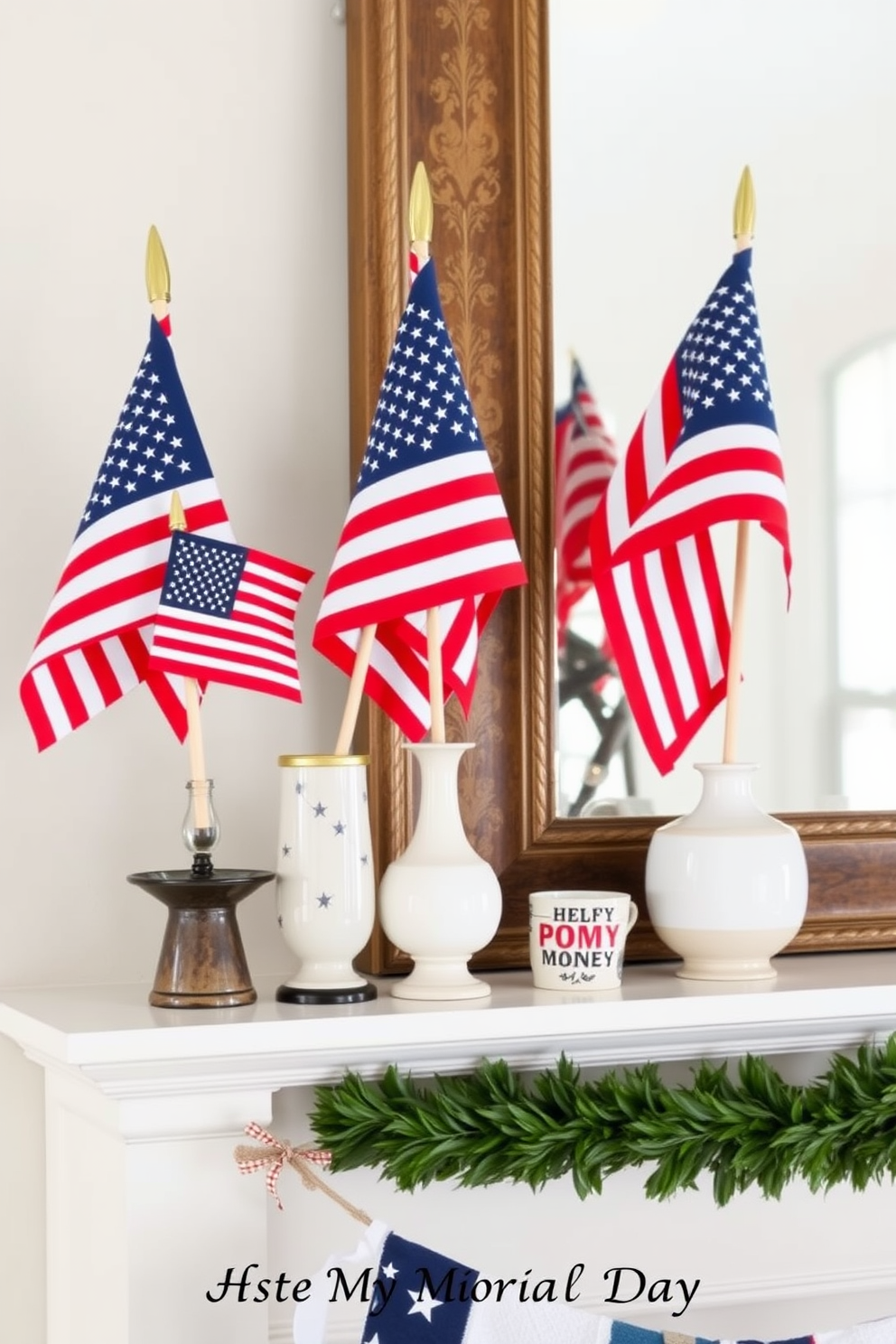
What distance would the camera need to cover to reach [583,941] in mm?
1095

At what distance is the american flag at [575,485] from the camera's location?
1.24 meters

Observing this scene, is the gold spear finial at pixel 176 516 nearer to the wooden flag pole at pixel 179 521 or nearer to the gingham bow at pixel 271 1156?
the wooden flag pole at pixel 179 521

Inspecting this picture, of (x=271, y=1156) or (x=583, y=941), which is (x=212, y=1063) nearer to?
(x=271, y=1156)

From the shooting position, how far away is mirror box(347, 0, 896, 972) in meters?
1.20

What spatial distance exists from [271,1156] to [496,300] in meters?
0.69

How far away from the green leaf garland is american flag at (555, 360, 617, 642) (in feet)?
1.25

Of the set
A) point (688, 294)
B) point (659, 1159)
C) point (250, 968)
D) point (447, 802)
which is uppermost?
point (688, 294)

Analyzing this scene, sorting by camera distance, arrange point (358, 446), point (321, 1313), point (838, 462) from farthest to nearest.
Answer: point (838, 462), point (358, 446), point (321, 1313)

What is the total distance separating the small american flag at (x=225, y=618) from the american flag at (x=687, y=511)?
27cm

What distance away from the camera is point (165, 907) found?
1184 mm

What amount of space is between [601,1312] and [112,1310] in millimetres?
400

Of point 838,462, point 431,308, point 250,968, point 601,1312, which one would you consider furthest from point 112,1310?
point 838,462

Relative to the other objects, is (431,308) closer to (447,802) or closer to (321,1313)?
(447,802)

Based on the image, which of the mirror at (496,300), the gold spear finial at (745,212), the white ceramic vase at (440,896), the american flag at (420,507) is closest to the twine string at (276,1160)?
the white ceramic vase at (440,896)
